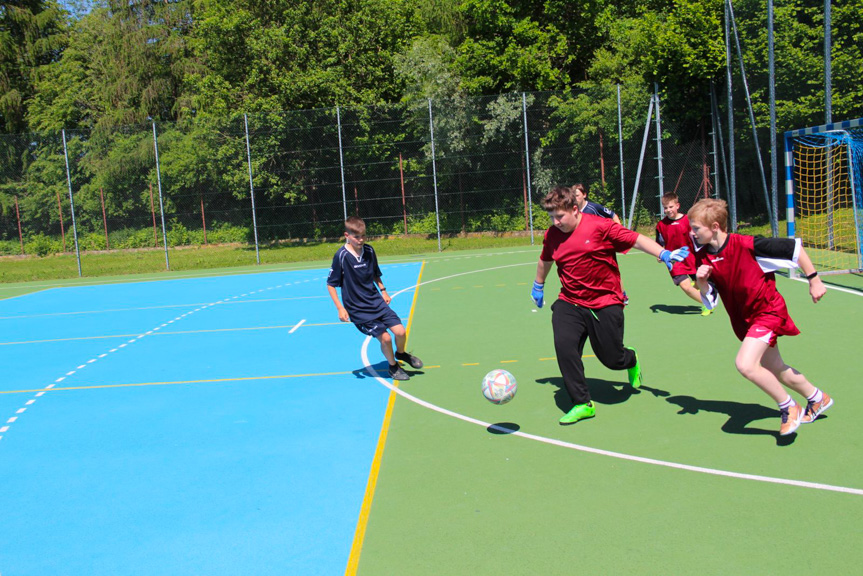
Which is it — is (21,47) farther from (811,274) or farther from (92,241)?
(811,274)

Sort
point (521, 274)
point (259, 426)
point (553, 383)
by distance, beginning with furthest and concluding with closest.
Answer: point (521, 274), point (553, 383), point (259, 426)

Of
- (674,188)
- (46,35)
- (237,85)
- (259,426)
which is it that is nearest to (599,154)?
(674,188)

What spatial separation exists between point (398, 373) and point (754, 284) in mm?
3794

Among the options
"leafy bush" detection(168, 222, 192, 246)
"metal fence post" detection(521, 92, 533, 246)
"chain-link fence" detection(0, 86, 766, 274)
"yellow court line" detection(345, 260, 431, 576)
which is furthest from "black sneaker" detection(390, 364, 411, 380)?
"leafy bush" detection(168, 222, 192, 246)

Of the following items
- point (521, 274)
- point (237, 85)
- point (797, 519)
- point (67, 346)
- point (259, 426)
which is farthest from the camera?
point (237, 85)

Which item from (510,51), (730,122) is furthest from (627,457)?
(510,51)

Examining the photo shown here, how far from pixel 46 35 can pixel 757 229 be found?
3744 cm

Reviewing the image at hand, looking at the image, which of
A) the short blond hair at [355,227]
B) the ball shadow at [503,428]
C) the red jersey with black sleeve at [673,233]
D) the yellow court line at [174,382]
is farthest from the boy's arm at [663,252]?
the red jersey with black sleeve at [673,233]

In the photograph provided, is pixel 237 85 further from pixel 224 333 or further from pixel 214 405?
pixel 214 405

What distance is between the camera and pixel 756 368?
5066 mm

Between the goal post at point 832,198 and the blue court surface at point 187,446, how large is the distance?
29.8 ft

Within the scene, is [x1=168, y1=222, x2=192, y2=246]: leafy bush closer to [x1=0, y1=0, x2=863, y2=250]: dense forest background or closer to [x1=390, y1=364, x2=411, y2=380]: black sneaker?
[x1=0, y1=0, x2=863, y2=250]: dense forest background

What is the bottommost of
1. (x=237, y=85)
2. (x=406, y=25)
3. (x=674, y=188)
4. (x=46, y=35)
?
(x=674, y=188)

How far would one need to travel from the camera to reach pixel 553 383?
7.21 metres
